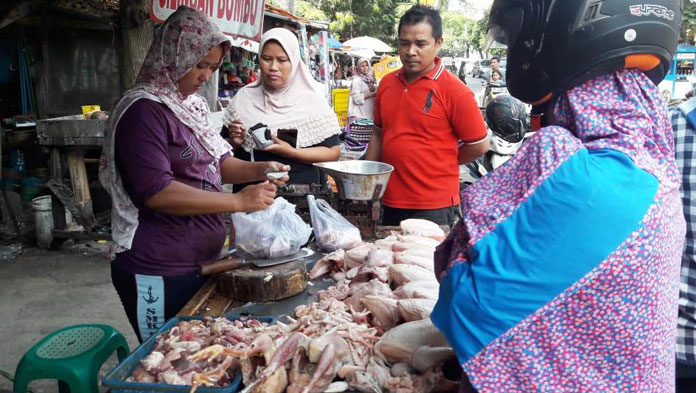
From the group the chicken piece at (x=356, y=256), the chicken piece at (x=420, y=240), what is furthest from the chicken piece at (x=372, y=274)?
the chicken piece at (x=420, y=240)

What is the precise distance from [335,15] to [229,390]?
93.1 ft

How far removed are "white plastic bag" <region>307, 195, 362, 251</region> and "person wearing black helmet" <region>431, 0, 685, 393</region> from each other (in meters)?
1.52

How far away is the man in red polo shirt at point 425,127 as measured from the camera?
3307mm

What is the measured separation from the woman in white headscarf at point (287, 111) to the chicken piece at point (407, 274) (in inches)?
54.9

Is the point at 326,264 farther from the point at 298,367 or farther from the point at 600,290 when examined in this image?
the point at 600,290

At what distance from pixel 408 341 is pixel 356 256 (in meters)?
0.88

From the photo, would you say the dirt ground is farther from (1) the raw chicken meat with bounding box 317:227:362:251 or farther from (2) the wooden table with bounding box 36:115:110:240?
(1) the raw chicken meat with bounding box 317:227:362:251

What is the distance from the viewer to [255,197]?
2.09 m

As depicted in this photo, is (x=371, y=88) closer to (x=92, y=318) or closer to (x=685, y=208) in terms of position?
(x=92, y=318)

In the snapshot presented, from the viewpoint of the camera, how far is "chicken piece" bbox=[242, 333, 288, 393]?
1430mm

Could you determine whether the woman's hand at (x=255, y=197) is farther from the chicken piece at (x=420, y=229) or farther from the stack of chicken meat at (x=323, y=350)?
the chicken piece at (x=420, y=229)

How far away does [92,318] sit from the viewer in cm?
451

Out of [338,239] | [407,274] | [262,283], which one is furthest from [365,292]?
[338,239]

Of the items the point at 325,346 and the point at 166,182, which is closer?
the point at 325,346
